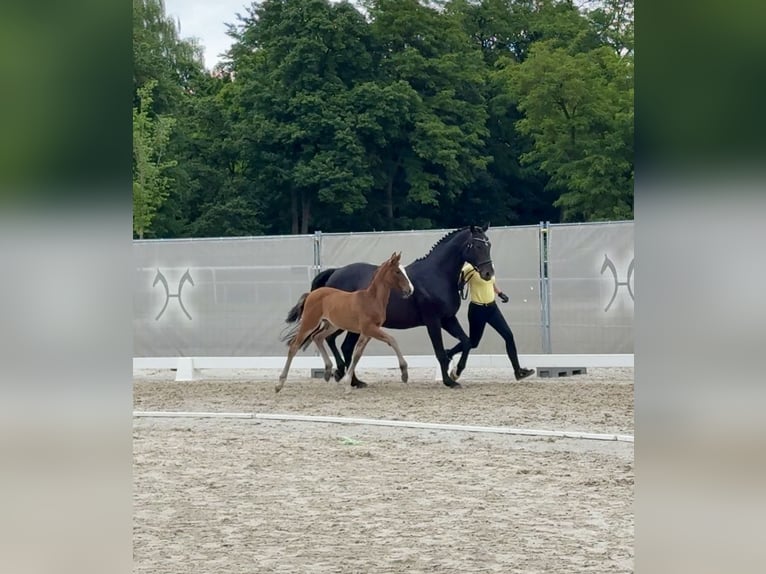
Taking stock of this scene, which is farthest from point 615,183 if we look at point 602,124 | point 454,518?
point 454,518

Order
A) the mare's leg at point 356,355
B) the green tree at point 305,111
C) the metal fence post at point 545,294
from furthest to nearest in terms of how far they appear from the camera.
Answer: the green tree at point 305,111, the metal fence post at point 545,294, the mare's leg at point 356,355

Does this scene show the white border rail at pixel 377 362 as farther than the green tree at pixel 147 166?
No

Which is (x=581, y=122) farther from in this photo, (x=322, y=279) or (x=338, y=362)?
(x=338, y=362)

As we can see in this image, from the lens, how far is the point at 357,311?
11.8 m

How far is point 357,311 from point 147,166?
91.7 feet

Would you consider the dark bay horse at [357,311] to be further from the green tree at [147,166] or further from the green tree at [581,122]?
the green tree at [581,122]

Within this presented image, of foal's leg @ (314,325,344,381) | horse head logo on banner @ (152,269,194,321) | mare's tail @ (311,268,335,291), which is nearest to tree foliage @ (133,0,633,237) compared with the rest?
horse head logo on banner @ (152,269,194,321)

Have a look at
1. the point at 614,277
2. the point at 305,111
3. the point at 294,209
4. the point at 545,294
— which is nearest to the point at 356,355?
the point at 545,294

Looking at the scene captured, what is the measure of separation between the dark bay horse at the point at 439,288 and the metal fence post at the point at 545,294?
73.1 inches

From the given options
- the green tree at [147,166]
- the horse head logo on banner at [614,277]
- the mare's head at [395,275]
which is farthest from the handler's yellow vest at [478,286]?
the green tree at [147,166]

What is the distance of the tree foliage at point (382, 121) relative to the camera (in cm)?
4284

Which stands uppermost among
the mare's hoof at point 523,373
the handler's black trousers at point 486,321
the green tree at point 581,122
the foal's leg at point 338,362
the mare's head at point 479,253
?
the green tree at point 581,122

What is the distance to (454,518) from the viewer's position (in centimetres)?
566
